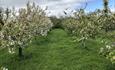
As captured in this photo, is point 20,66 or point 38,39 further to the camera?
point 38,39

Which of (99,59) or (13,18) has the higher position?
(13,18)

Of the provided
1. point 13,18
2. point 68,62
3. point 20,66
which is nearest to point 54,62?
point 68,62

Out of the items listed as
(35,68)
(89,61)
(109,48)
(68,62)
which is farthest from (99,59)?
(109,48)

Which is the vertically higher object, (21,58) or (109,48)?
(109,48)

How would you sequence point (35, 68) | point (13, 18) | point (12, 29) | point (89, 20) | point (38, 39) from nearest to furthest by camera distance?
1. point (35, 68)
2. point (12, 29)
3. point (13, 18)
4. point (89, 20)
5. point (38, 39)

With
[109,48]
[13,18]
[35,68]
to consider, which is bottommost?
[35,68]

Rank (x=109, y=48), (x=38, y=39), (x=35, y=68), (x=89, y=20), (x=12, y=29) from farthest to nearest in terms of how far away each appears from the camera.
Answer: (x=38, y=39), (x=89, y=20), (x=12, y=29), (x=35, y=68), (x=109, y=48)

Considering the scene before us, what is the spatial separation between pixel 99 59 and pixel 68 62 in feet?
8.73

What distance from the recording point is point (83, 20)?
32.9m

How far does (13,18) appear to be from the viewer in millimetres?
30031

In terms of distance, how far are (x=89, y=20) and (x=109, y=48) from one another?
1478cm

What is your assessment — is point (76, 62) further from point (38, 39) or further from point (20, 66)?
point (38, 39)

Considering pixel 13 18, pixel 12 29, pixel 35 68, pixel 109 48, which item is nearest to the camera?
pixel 109 48

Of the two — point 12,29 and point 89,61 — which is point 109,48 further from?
point 12,29
